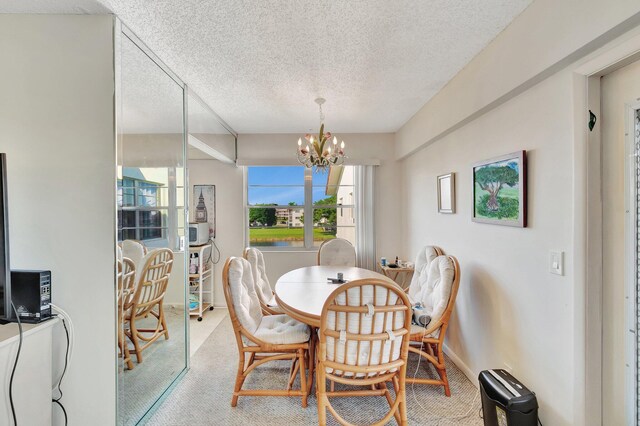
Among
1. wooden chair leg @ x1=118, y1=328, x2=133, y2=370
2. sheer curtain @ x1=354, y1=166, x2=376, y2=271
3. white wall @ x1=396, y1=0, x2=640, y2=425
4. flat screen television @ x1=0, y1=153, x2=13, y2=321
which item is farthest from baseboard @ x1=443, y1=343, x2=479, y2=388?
flat screen television @ x1=0, y1=153, x2=13, y2=321

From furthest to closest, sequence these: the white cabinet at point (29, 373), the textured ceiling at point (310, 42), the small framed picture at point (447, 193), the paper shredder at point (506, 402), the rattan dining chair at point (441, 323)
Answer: the small framed picture at point (447, 193) → the rattan dining chair at point (441, 323) → the textured ceiling at point (310, 42) → the paper shredder at point (506, 402) → the white cabinet at point (29, 373)

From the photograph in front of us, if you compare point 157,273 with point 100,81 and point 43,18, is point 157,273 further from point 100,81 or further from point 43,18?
point 43,18

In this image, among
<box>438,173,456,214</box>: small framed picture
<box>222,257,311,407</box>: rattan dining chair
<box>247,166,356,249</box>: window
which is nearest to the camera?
<box>222,257,311,407</box>: rattan dining chair

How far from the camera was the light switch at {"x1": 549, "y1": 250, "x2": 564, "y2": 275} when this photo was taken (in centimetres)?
146

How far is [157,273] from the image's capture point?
2.12 m

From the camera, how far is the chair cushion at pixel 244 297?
198 centimetres

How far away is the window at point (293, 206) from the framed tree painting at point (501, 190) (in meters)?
2.27

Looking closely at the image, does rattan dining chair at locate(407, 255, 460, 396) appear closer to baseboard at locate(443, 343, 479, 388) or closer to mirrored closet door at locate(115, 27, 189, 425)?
baseboard at locate(443, 343, 479, 388)

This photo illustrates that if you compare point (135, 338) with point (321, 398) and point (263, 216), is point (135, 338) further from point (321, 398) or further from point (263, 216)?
point (263, 216)

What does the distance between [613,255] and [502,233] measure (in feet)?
2.24

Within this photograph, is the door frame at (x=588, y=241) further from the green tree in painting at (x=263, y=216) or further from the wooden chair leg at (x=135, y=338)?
the green tree in painting at (x=263, y=216)

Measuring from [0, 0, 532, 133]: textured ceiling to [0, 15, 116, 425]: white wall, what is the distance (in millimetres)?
195

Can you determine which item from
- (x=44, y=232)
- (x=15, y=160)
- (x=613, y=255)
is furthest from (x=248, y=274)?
(x=613, y=255)

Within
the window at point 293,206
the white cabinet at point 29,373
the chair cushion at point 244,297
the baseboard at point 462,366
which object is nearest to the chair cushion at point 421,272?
the baseboard at point 462,366
